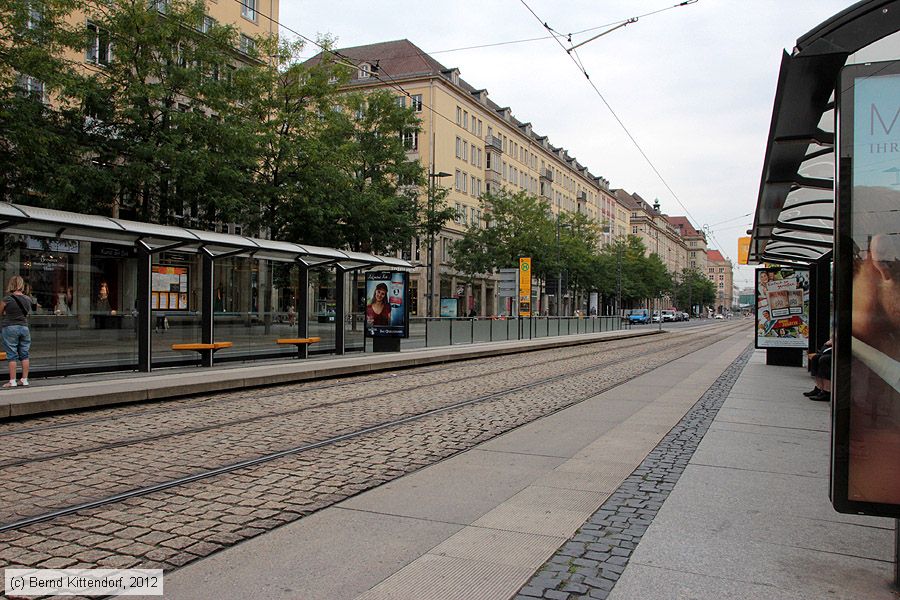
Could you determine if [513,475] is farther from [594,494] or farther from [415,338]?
[415,338]

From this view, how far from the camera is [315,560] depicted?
4.28 m

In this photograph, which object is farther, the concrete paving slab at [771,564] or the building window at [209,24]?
the building window at [209,24]

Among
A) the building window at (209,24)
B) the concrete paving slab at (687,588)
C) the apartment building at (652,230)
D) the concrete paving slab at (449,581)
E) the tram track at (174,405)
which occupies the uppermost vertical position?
the apartment building at (652,230)

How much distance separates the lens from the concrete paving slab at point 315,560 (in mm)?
3811

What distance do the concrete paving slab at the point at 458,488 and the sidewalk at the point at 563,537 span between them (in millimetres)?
17

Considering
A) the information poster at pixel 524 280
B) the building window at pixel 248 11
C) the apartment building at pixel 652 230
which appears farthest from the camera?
the apartment building at pixel 652 230

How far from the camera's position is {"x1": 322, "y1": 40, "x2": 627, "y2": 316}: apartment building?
203 feet

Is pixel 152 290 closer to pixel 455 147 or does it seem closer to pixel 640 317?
pixel 455 147

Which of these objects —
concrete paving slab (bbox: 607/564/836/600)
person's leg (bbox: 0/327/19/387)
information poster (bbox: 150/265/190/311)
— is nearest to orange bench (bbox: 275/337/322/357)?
information poster (bbox: 150/265/190/311)

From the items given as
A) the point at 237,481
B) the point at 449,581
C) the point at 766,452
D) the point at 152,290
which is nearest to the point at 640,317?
the point at 152,290

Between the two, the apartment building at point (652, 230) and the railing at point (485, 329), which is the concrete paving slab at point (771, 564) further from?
the apartment building at point (652, 230)

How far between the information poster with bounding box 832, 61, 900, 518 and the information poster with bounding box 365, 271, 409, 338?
60.4ft

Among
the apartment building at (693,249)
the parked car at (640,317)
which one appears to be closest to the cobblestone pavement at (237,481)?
the parked car at (640,317)

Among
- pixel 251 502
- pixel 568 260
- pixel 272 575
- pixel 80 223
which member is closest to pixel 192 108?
pixel 80 223
